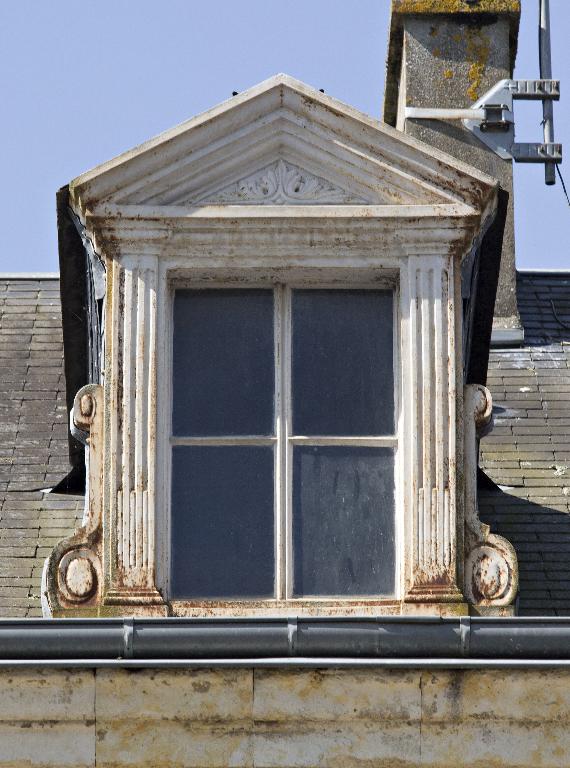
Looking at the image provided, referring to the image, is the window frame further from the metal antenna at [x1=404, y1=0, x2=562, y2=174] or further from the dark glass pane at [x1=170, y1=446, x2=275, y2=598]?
the metal antenna at [x1=404, y1=0, x2=562, y2=174]

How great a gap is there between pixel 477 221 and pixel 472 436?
85cm

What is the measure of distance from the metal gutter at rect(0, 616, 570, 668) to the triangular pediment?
178 centimetres

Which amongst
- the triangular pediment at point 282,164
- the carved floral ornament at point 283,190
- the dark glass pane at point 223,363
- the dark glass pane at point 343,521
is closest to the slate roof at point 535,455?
the dark glass pane at point 343,521

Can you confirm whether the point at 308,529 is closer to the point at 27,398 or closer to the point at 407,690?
the point at 407,690

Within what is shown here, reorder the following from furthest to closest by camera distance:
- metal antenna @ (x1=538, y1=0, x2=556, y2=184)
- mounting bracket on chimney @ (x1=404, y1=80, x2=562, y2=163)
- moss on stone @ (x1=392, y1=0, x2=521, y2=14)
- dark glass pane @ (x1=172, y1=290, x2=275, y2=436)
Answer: metal antenna @ (x1=538, y1=0, x2=556, y2=184)
moss on stone @ (x1=392, y1=0, x2=521, y2=14)
mounting bracket on chimney @ (x1=404, y1=80, x2=562, y2=163)
dark glass pane @ (x1=172, y1=290, x2=275, y2=436)

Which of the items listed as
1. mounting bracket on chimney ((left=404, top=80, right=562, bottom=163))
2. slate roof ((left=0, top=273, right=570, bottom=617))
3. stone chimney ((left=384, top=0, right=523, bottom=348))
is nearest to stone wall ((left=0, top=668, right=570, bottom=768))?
slate roof ((left=0, top=273, right=570, bottom=617))

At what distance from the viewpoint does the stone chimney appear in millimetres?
12070

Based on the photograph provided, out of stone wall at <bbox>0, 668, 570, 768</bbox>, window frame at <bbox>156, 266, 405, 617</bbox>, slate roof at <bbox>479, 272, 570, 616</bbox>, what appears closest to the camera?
stone wall at <bbox>0, 668, 570, 768</bbox>

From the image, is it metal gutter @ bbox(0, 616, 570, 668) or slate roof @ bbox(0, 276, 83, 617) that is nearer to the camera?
metal gutter @ bbox(0, 616, 570, 668)

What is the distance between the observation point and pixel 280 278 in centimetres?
794

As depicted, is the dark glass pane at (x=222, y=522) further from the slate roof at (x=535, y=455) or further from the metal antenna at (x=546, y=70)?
the metal antenna at (x=546, y=70)

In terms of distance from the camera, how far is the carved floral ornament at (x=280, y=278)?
24.8 feet

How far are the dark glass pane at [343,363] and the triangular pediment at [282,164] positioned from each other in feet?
1.36

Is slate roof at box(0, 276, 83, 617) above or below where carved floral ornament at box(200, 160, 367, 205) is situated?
below
